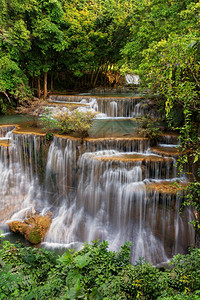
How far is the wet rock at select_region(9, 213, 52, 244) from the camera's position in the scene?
6.58m

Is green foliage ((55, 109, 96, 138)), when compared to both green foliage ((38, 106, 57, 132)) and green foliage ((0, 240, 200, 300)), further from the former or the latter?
green foliage ((0, 240, 200, 300))

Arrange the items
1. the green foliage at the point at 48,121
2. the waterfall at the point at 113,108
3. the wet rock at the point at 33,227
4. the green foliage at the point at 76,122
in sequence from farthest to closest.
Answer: the waterfall at the point at 113,108
the green foliage at the point at 48,121
the green foliage at the point at 76,122
the wet rock at the point at 33,227

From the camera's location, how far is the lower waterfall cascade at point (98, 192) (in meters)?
6.31

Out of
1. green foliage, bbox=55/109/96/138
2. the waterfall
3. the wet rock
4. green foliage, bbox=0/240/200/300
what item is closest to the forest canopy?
green foliage, bbox=0/240/200/300

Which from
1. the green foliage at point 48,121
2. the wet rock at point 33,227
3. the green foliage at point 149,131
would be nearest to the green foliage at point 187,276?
the wet rock at point 33,227

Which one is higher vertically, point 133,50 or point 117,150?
point 133,50

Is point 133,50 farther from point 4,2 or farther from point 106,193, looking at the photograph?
point 4,2

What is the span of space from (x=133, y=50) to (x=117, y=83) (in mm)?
14857

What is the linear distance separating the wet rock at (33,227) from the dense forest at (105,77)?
4.19 feet

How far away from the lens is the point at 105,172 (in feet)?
23.4

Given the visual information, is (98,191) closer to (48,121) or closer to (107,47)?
(48,121)

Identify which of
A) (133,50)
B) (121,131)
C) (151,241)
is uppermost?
(133,50)

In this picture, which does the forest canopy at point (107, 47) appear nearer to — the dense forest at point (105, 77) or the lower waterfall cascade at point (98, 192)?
the dense forest at point (105, 77)

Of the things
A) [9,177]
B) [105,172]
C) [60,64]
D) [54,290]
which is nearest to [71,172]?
[105,172]
